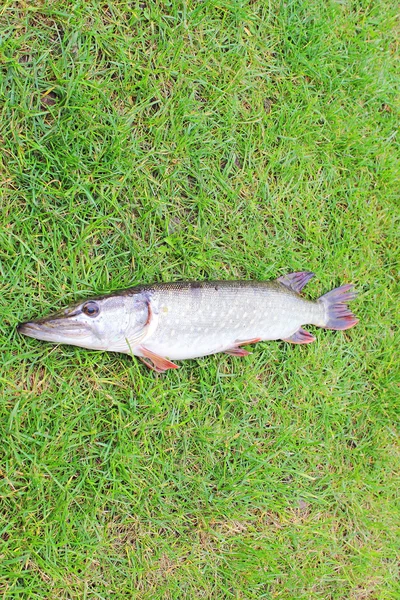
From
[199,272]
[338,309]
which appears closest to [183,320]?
[199,272]

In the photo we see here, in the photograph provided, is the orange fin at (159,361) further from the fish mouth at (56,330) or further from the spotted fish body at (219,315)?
the fish mouth at (56,330)

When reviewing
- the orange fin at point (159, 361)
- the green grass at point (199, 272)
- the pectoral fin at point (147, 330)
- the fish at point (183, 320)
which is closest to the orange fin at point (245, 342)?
the fish at point (183, 320)

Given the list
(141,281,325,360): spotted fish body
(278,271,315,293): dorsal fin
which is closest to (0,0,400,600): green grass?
(278,271,315,293): dorsal fin

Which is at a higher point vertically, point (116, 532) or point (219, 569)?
point (116, 532)

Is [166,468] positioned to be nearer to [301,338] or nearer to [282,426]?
[282,426]

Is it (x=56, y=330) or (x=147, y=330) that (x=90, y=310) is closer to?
(x=56, y=330)

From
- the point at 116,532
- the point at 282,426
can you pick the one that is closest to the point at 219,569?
the point at 116,532
